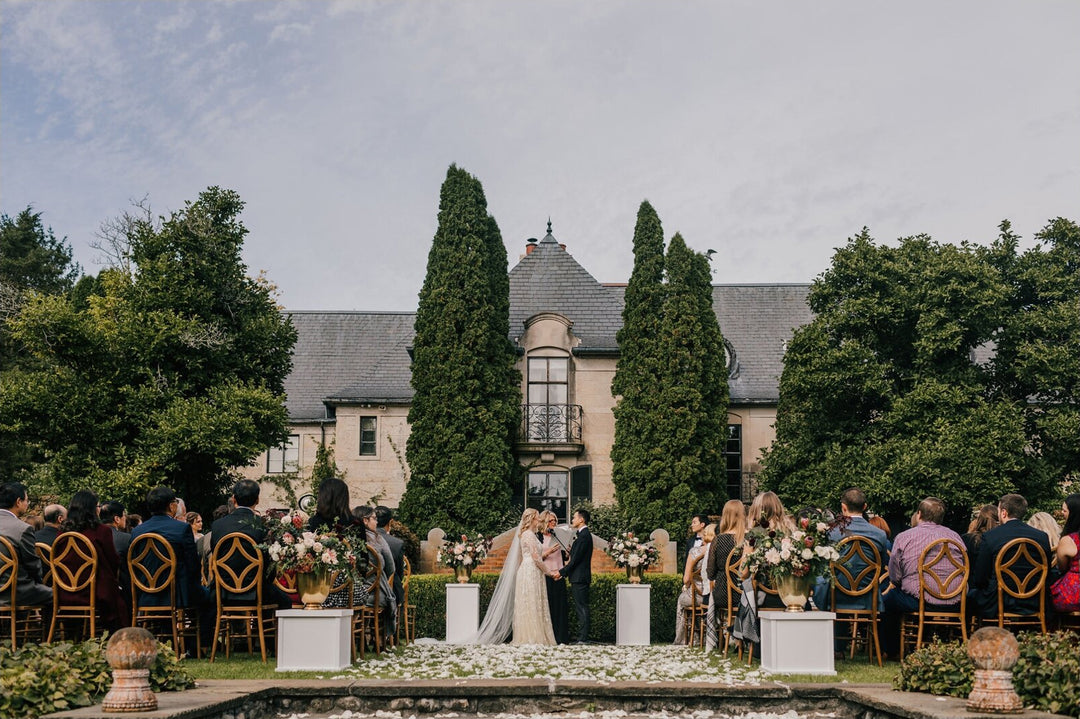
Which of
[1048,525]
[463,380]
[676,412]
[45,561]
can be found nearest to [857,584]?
[1048,525]

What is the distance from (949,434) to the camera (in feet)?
80.2

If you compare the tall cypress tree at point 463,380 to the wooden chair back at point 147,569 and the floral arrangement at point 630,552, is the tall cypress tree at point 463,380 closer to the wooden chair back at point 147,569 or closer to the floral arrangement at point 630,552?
the floral arrangement at point 630,552

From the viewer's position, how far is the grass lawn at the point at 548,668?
368 inches

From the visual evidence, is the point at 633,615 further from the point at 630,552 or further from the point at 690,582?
the point at 690,582

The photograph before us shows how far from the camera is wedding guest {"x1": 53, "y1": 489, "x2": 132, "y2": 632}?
9867mm

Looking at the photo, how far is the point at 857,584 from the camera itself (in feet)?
35.5

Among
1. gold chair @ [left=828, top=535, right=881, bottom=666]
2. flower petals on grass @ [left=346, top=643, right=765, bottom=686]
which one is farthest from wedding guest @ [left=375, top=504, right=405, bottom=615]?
gold chair @ [left=828, top=535, right=881, bottom=666]

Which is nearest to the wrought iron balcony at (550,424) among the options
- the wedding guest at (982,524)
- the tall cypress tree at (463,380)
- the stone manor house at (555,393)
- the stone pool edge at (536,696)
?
the stone manor house at (555,393)

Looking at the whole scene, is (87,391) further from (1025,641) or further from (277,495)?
(1025,641)

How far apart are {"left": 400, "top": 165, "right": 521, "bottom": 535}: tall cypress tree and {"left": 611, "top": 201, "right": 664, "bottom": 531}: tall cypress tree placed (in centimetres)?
313

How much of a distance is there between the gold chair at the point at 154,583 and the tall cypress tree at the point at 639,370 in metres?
19.4

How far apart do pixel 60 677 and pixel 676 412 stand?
23.1m

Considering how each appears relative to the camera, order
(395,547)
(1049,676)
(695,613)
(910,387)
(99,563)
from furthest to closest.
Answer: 1. (910,387)
2. (695,613)
3. (395,547)
4. (99,563)
5. (1049,676)

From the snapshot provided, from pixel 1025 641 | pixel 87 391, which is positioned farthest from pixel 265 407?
pixel 1025 641
